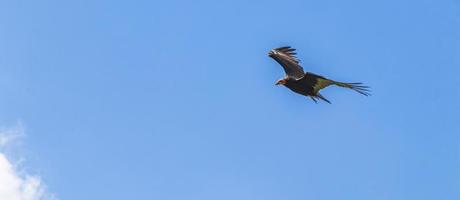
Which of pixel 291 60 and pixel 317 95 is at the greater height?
pixel 291 60

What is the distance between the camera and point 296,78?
1300 inches

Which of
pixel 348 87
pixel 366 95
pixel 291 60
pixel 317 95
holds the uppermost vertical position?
pixel 291 60

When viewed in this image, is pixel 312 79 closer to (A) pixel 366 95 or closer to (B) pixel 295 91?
(B) pixel 295 91

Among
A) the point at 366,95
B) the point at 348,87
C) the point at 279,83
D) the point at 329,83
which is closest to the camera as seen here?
the point at 366,95

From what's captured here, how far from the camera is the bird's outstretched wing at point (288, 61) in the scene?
110ft

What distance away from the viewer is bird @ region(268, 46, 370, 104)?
31.2 metres

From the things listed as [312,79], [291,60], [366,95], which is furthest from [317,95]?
[366,95]

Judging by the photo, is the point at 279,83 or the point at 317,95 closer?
the point at 317,95

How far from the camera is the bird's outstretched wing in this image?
1320 inches

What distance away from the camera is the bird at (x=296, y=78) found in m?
31.2

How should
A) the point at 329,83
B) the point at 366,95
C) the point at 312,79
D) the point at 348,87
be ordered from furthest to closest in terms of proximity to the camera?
the point at 312,79 → the point at 329,83 → the point at 348,87 → the point at 366,95

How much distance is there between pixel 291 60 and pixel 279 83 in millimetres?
1466

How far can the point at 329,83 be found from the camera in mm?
29312

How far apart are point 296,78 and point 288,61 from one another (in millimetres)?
1840
